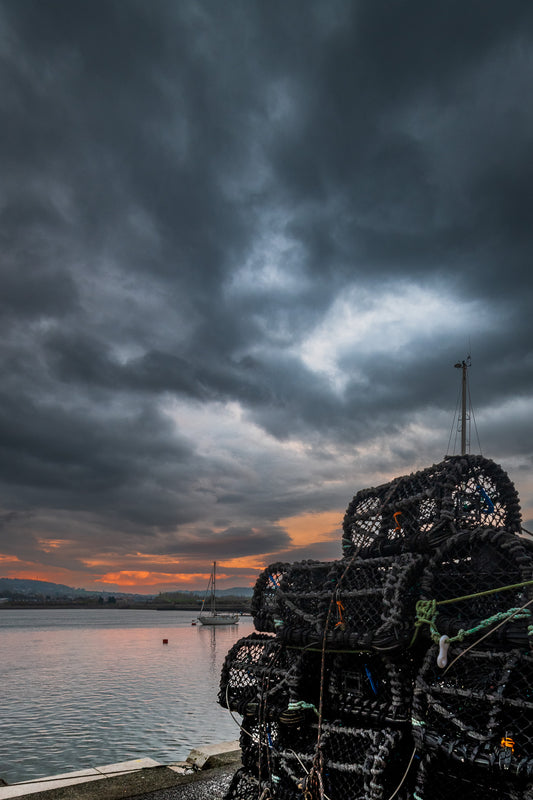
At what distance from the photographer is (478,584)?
3352 mm

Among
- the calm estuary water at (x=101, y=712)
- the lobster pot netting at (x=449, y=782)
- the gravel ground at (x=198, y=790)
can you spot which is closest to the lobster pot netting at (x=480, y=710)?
the lobster pot netting at (x=449, y=782)

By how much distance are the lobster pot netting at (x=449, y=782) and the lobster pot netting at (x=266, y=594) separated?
1.65 metres

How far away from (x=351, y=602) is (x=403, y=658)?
47 cm

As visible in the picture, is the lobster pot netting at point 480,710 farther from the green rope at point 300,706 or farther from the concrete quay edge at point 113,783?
the concrete quay edge at point 113,783

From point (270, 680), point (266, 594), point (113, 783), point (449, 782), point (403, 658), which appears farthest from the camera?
point (113, 783)

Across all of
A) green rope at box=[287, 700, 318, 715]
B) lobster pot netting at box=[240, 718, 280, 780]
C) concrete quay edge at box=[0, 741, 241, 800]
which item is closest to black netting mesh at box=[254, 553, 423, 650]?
green rope at box=[287, 700, 318, 715]

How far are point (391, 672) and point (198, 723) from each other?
1489 centimetres

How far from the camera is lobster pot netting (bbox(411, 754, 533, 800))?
286 cm

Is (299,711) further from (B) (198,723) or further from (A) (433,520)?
(B) (198,723)

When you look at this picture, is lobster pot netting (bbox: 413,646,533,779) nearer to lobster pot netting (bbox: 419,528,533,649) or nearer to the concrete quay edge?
lobster pot netting (bbox: 419,528,533,649)

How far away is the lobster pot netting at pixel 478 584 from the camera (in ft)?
9.71

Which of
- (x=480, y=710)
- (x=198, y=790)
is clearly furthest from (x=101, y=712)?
(x=480, y=710)

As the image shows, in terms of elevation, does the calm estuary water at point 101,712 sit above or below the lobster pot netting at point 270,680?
below

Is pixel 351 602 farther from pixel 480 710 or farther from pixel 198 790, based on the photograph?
pixel 198 790
